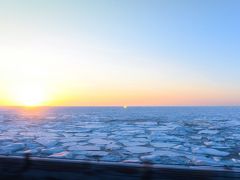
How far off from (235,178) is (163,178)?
0.64 meters

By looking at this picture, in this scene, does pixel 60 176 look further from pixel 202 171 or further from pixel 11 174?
pixel 202 171

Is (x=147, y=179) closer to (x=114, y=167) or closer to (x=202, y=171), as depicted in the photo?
(x=114, y=167)

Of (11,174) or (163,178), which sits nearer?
(163,178)

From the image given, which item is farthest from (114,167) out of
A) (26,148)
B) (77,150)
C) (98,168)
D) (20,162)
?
(26,148)

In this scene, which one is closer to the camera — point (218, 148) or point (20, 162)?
point (20, 162)

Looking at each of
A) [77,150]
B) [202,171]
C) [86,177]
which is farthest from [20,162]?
[77,150]

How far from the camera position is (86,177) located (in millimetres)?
2467

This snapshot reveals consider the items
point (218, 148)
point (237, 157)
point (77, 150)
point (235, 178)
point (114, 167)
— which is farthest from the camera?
point (218, 148)

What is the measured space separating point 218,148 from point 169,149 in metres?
2.31

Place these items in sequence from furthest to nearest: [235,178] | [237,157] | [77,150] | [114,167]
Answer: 1. [77,150]
2. [237,157]
3. [114,167]
4. [235,178]

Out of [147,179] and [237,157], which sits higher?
[147,179]

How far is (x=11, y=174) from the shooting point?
8.51 ft

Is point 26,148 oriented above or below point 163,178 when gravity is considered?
below

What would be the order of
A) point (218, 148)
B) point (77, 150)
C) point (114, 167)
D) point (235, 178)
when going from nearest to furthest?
point (235, 178) < point (114, 167) < point (77, 150) < point (218, 148)
